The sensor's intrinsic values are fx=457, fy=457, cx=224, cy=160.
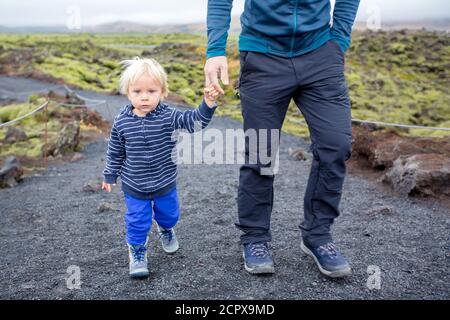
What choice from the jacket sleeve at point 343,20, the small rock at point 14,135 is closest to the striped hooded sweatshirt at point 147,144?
the jacket sleeve at point 343,20

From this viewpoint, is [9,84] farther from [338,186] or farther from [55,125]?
[338,186]

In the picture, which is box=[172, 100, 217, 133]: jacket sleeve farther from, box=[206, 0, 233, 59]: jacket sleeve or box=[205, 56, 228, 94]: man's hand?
box=[206, 0, 233, 59]: jacket sleeve

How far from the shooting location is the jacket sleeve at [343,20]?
248cm

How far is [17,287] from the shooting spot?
2.62 meters

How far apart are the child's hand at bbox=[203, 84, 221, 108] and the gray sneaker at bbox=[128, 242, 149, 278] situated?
0.93m

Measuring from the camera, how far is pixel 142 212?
2631mm

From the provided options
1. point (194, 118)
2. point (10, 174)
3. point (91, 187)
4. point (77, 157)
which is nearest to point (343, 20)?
point (194, 118)

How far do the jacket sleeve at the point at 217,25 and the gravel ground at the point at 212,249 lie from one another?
49.1 inches

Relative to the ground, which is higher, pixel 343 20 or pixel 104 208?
pixel 343 20

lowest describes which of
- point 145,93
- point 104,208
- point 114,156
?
point 104,208

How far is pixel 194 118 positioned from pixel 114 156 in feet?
1.75

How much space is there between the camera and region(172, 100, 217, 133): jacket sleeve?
2.54 m

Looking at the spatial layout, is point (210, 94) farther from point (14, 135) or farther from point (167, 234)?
point (14, 135)
